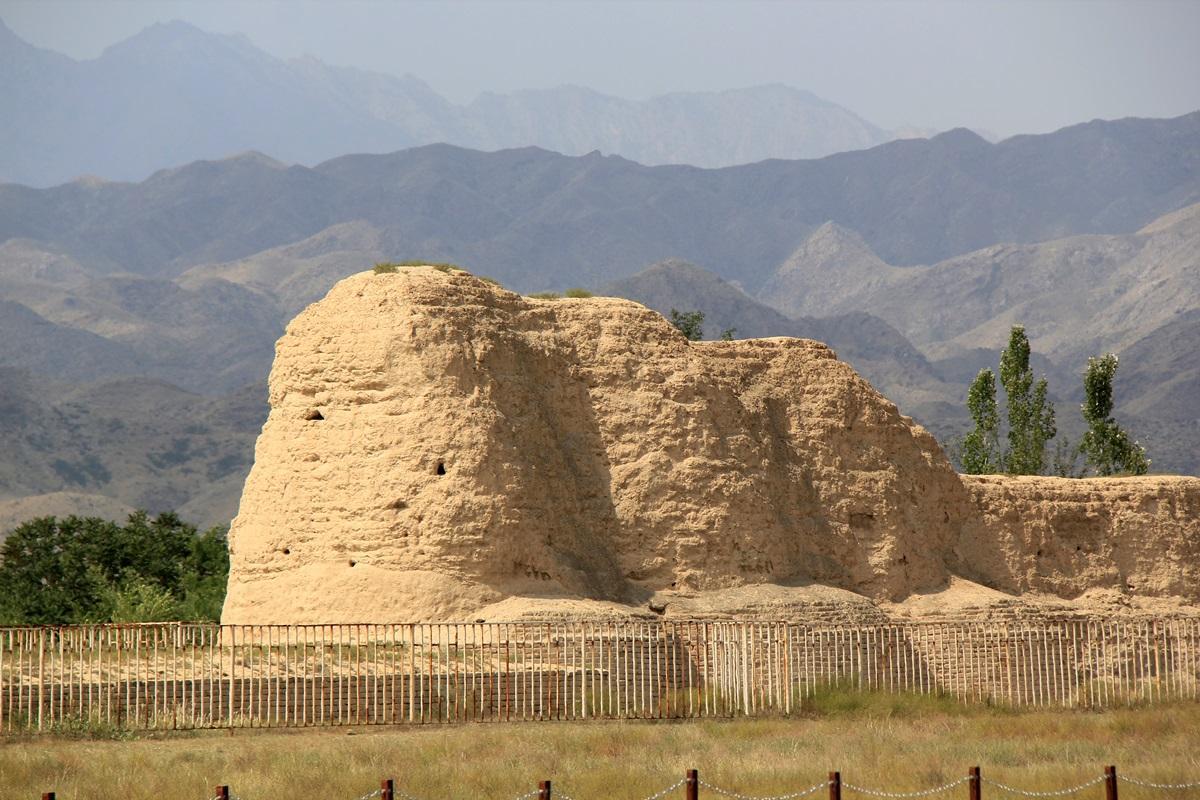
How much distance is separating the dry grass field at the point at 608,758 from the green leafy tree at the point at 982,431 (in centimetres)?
2589

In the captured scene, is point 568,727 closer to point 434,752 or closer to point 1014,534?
point 434,752

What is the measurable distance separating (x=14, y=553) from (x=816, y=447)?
794 inches

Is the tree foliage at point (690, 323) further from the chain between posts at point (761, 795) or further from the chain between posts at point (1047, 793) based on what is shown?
the chain between posts at point (761, 795)

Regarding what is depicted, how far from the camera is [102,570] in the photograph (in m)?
40.6

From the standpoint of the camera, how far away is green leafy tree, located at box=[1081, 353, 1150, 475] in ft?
165

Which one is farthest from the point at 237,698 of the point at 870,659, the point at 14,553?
the point at 14,553

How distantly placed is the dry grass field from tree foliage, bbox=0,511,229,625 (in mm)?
15514

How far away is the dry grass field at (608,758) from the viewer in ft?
57.4

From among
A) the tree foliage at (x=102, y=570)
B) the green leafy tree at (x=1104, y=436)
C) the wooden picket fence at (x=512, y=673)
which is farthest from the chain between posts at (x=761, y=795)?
the green leafy tree at (x=1104, y=436)

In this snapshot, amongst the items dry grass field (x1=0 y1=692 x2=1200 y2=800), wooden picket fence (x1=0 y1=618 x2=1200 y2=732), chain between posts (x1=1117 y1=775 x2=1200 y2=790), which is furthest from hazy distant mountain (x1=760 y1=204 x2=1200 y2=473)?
chain between posts (x1=1117 y1=775 x2=1200 y2=790)

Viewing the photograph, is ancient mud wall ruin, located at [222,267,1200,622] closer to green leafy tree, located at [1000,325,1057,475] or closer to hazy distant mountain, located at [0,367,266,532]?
green leafy tree, located at [1000,325,1057,475]

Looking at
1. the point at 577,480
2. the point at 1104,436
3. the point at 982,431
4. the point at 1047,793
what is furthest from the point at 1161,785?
the point at 982,431

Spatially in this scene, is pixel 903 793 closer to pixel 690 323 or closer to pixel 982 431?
pixel 982 431

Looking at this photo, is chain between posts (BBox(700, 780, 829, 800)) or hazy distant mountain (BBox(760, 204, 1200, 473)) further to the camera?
hazy distant mountain (BBox(760, 204, 1200, 473))
